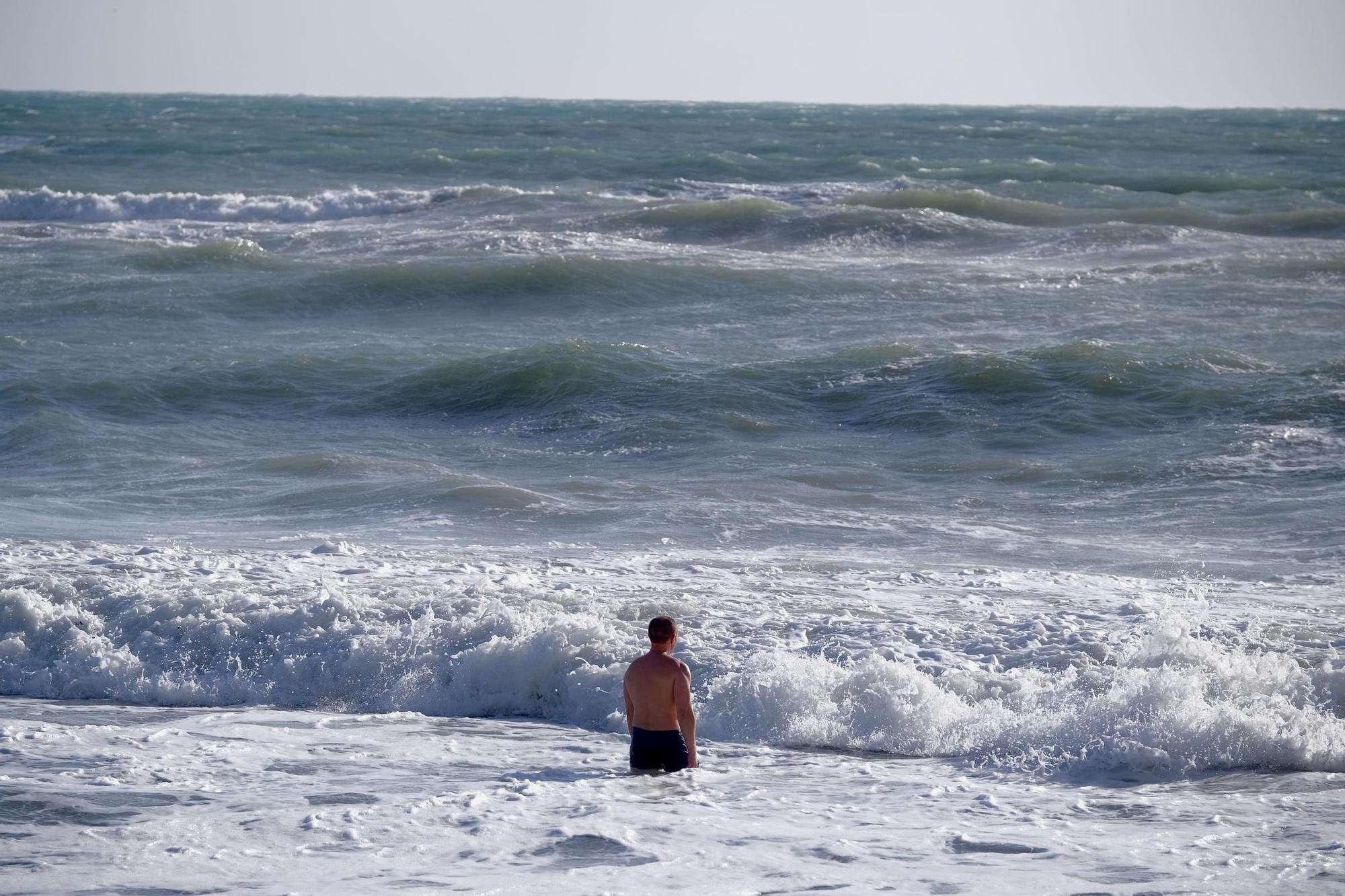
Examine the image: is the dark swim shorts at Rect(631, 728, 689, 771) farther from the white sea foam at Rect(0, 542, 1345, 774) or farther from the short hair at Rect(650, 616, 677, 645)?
the white sea foam at Rect(0, 542, 1345, 774)

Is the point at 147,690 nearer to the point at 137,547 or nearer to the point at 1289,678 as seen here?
the point at 137,547

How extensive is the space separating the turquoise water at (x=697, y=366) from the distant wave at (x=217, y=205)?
127 mm

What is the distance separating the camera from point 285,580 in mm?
8344

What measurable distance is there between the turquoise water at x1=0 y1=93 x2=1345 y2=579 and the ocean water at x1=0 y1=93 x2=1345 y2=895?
0.08 metres

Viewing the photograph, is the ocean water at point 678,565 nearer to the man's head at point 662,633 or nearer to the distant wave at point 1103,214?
the man's head at point 662,633

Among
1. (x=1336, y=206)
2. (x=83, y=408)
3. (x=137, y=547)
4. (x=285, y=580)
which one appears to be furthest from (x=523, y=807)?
(x=1336, y=206)

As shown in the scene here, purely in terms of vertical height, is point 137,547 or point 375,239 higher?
point 375,239

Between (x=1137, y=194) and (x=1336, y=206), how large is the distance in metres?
4.09

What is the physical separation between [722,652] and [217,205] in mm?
25613

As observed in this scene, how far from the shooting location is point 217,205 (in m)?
30.1

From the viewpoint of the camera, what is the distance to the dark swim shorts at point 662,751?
599 cm

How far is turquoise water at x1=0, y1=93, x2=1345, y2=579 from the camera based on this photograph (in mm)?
10109

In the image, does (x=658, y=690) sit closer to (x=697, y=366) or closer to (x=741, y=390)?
(x=741, y=390)

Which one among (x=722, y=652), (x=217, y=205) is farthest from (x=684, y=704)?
(x=217, y=205)
